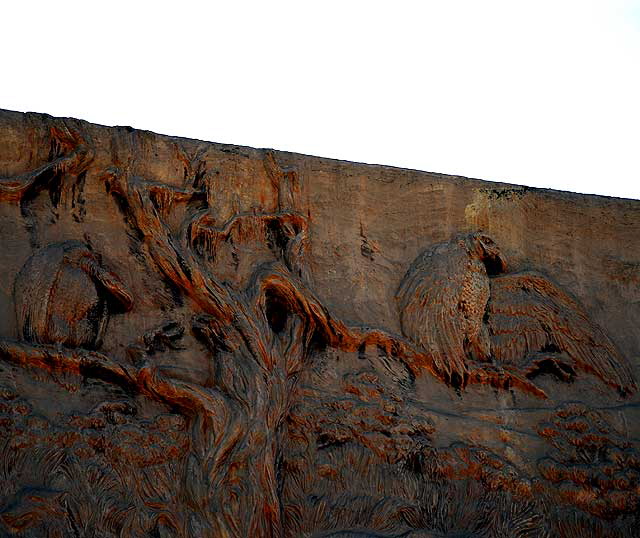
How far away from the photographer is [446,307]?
7980 millimetres

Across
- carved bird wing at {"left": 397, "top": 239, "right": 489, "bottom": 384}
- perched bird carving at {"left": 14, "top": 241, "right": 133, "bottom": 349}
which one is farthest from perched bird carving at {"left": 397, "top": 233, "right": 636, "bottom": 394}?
perched bird carving at {"left": 14, "top": 241, "right": 133, "bottom": 349}

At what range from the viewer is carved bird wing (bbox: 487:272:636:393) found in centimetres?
818

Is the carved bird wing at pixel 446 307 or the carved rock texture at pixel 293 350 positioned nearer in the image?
the carved rock texture at pixel 293 350

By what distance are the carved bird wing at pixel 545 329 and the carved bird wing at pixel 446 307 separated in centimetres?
13

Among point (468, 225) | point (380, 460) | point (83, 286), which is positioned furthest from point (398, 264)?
point (83, 286)

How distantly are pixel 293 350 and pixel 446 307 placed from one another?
100 cm

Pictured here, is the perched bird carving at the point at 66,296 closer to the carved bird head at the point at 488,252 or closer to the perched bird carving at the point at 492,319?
the perched bird carving at the point at 492,319

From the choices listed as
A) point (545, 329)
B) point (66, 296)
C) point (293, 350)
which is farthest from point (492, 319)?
point (66, 296)

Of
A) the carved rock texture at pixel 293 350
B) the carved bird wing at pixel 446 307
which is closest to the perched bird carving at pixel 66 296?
the carved rock texture at pixel 293 350

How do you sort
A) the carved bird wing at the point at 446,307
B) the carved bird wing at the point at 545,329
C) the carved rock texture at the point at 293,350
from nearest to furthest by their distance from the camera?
the carved rock texture at the point at 293,350 → the carved bird wing at the point at 446,307 → the carved bird wing at the point at 545,329

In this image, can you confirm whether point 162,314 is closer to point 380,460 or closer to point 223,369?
point 223,369

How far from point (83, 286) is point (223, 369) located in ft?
2.83

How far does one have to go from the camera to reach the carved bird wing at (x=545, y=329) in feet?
26.8

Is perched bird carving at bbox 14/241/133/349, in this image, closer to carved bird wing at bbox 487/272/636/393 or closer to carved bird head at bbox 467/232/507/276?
carved bird head at bbox 467/232/507/276
